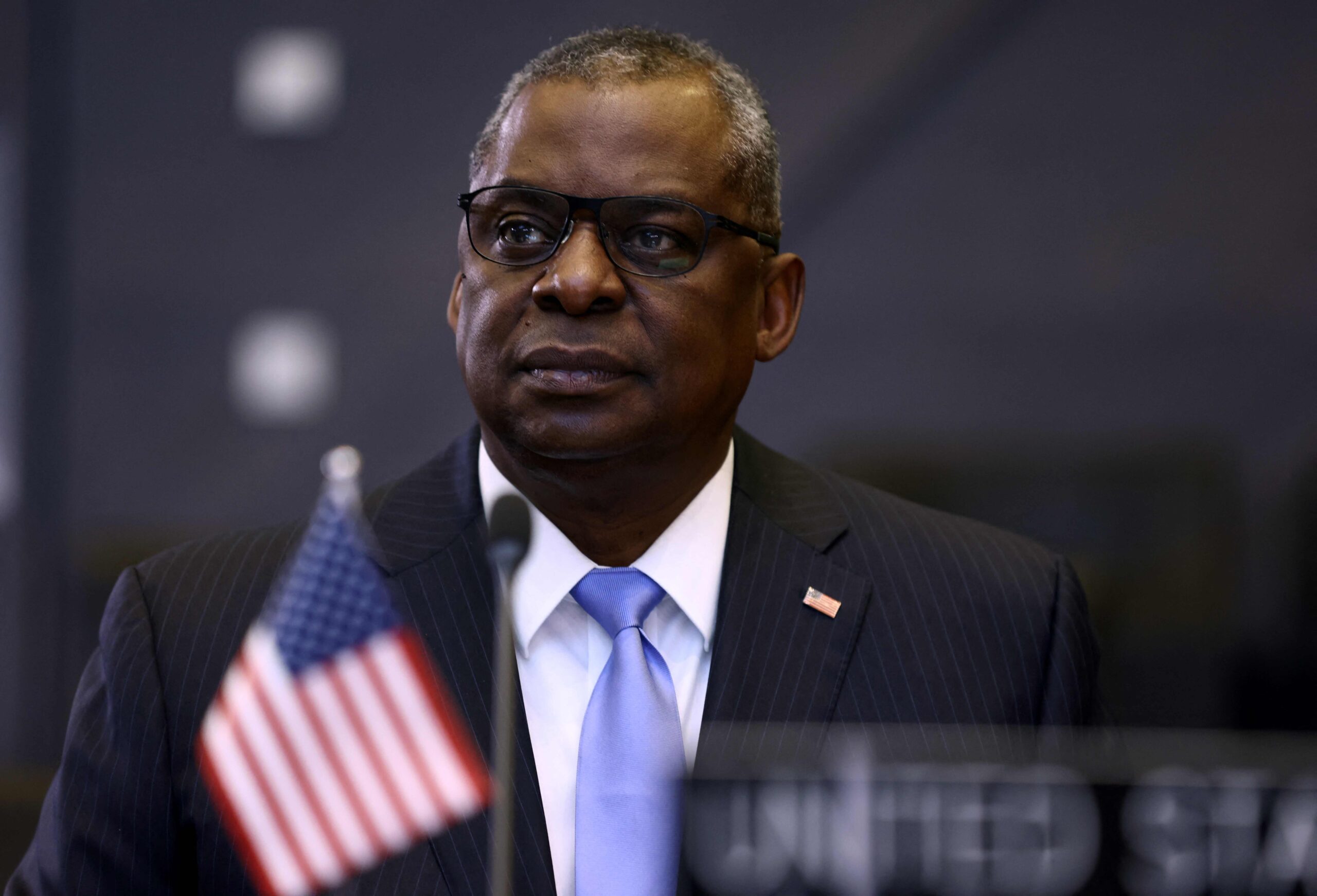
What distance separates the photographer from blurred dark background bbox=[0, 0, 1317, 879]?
3123mm

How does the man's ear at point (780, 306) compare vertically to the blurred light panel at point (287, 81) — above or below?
below

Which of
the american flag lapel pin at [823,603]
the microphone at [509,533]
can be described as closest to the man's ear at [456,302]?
the american flag lapel pin at [823,603]

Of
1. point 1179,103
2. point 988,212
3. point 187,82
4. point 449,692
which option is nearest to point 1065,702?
point 449,692

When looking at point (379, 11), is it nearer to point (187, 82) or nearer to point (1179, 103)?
point (187, 82)

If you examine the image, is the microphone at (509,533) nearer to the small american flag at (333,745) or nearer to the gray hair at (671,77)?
the small american flag at (333,745)

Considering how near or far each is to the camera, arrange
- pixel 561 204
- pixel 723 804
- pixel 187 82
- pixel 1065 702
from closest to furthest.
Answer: pixel 723 804 → pixel 561 204 → pixel 1065 702 → pixel 187 82

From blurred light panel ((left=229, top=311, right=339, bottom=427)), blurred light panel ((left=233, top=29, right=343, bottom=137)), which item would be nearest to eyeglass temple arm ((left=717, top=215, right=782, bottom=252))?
blurred light panel ((left=229, top=311, right=339, bottom=427))

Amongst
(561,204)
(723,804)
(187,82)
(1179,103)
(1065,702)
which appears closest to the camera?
(723,804)

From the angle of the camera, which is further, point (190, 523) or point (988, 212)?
point (190, 523)

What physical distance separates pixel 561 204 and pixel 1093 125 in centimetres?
202

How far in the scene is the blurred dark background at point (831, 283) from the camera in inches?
123

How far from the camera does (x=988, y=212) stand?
3.19m

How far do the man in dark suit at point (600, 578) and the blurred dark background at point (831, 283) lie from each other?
1326mm

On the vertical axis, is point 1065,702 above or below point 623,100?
below
